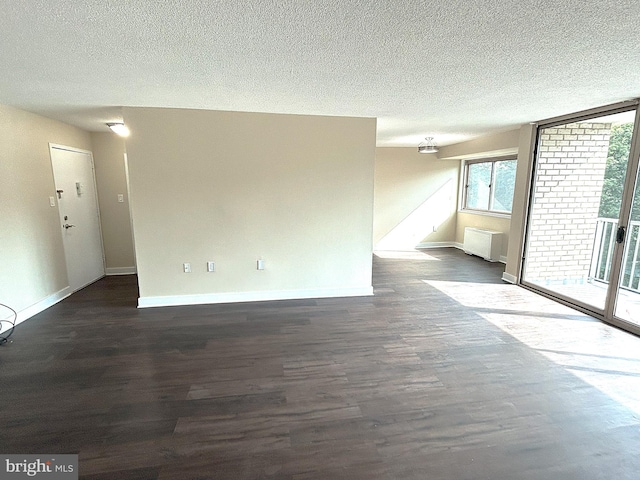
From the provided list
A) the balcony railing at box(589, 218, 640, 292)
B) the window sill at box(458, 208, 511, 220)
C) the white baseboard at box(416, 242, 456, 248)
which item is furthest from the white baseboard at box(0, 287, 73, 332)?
the window sill at box(458, 208, 511, 220)

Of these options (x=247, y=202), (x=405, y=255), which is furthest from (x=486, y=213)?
(x=247, y=202)

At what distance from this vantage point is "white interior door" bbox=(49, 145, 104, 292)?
422 cm

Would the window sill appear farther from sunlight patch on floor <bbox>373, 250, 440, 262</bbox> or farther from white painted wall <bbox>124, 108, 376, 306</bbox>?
white painted wall <bbox>124, 108, 376, 306</bbox>

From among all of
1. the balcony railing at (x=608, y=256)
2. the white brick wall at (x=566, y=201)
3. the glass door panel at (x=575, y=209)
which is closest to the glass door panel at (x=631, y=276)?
the balcony railing at (x=608, y=256)

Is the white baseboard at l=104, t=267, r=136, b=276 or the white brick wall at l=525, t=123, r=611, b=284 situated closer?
the white brick wall at l=525, t=123, r=611, b=284

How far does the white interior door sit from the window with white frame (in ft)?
23.5

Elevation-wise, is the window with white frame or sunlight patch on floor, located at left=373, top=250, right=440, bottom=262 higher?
the window with white frame

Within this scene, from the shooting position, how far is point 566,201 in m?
4.42

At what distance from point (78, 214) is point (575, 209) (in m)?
7.12

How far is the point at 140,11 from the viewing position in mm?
1576

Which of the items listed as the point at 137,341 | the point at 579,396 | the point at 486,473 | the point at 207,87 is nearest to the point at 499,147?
the point at 579,396

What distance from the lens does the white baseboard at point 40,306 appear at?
3403 mm

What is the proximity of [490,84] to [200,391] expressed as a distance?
3.36 metres

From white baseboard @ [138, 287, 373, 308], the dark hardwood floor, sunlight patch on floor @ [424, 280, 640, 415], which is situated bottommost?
the dark hardwood floor
